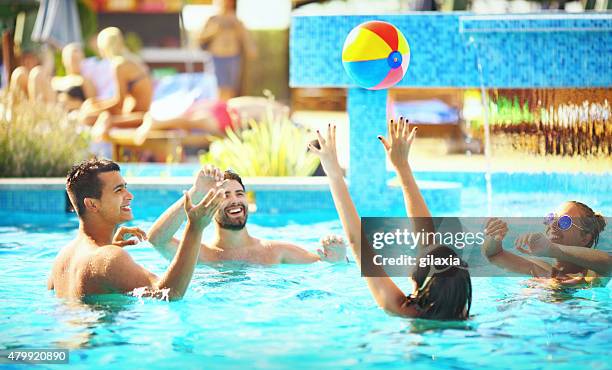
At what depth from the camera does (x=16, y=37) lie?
2128cm

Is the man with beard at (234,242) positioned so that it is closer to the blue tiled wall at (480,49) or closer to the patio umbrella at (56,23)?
the blue tiled wall at (480,49)

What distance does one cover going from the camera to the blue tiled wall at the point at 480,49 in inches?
356

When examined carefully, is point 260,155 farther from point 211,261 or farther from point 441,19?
point 211,261

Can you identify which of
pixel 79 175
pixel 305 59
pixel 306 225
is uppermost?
pixel 305 59

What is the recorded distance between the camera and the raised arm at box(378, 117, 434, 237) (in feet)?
14.1

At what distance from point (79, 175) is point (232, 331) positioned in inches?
45.6

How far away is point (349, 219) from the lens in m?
4.42

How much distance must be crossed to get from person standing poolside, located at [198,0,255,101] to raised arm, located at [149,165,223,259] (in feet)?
36.2

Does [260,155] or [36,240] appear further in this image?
[260,155]

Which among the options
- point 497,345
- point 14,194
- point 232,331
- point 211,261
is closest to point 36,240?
point 14,194

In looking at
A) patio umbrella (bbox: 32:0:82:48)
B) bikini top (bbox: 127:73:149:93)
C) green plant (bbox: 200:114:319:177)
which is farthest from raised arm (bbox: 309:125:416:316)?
patio umbrella (bbox: 32:0:82:48)

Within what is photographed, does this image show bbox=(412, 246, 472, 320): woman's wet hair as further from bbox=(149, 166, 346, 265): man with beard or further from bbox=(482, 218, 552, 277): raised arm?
bbox=(149, 166, 346, 265): man with beard

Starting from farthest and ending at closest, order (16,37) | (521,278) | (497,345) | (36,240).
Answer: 1. (16,37)
2. (36,240)
3. (521,278)
4. (497,345)

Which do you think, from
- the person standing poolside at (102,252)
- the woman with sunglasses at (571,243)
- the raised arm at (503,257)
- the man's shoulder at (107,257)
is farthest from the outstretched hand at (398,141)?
the man's shoulder at (107,257)
